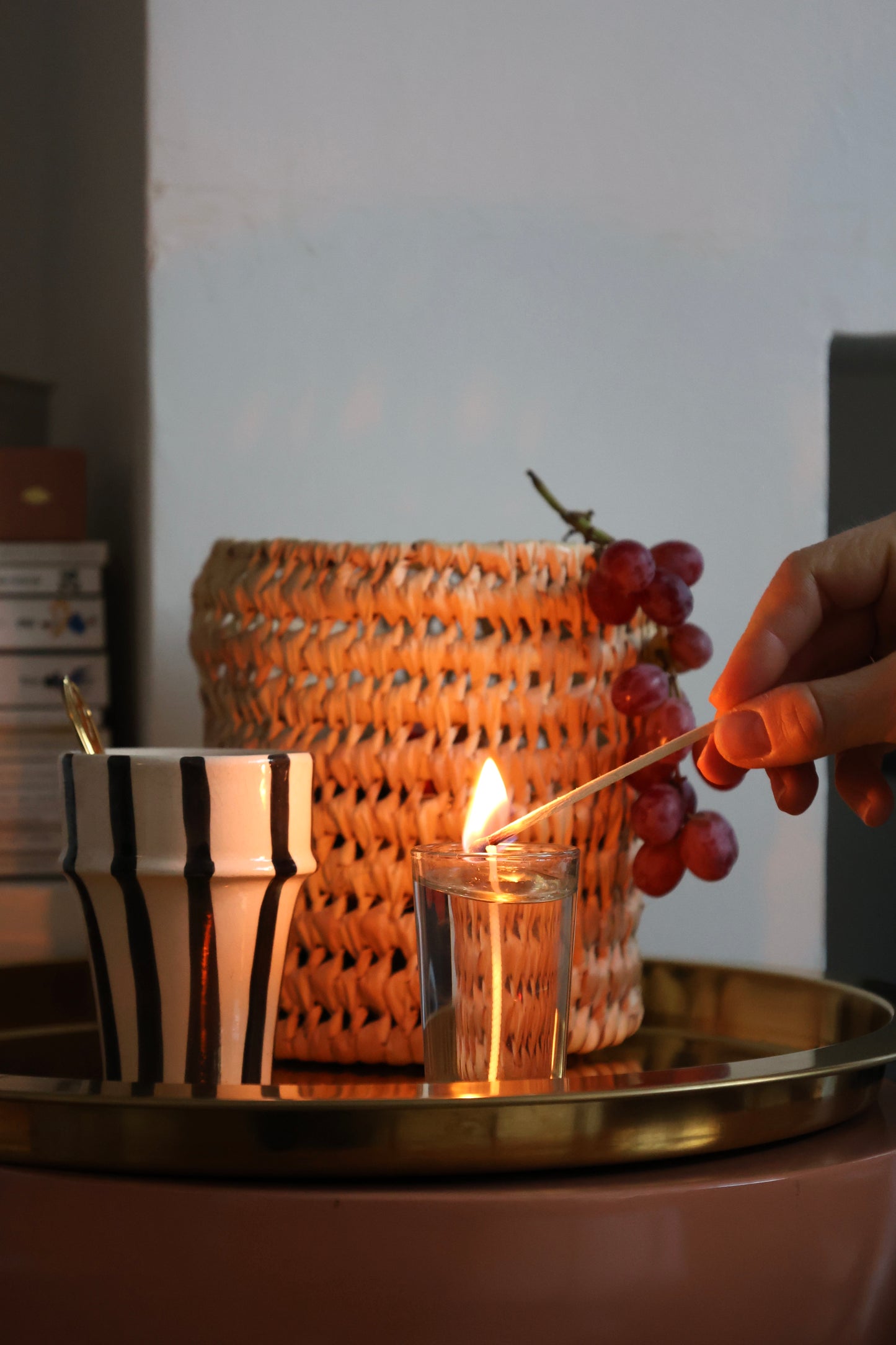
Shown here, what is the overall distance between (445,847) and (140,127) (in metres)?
0.71

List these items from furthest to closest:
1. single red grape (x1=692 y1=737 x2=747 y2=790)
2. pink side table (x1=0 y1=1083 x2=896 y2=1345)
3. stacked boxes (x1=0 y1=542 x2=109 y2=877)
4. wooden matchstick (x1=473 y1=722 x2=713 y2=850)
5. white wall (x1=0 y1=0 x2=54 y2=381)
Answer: white wall (x1=0 y1=0 x2=54 y2=381), stacked boxes (x1=0 y1=542 x2=109 y2=877), single red grape (x1=692 y1=737 x2=747 y2=790), wooden matchstick (x1=473 y1=722 x2=713 y2=850), pink side table (x1=0 y1=1083 x2=896 y2=1345)

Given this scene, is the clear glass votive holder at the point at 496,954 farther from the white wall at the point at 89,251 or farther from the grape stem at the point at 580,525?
the white wall at the point at 89,251

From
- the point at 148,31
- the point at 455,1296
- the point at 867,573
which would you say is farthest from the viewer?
the point at 148,31

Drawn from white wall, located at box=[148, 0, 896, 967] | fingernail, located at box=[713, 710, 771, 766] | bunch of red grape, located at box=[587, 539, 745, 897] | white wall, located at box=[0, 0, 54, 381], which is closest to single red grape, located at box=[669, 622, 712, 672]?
bunch of red grape, located at box=[587, 539, 745, 897]

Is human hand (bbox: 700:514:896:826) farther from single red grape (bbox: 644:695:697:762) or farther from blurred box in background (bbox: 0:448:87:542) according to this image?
blurred box in background (bbox: 0:448:87:542)

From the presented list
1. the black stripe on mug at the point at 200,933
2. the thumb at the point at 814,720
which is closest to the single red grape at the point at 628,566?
the thumb at the point at 814,720

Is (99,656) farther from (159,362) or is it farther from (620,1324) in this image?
(620,1324)

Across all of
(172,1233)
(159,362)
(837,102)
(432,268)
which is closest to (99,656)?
(159,362)

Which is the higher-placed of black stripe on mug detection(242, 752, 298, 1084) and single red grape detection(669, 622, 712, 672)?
single red grape detection(669, 622, 712, 672)

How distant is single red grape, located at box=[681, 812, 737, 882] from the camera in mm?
662

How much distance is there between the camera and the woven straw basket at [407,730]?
0.65 meters

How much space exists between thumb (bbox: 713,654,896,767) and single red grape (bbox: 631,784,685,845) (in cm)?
11

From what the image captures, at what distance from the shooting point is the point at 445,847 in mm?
536

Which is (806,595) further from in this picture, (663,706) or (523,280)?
(523,280)
